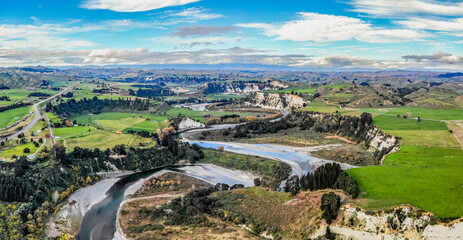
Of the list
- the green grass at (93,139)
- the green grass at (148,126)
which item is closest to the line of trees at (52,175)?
the green grass at (93,139)

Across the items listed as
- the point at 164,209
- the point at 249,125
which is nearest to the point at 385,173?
the point at 164,209

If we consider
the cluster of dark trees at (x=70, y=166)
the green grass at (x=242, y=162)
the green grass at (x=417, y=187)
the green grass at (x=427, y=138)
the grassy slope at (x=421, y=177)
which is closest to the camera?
the green grass at (x=417, y=187)

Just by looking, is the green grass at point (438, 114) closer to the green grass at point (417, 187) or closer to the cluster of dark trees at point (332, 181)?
the green grass at point (417, 187)

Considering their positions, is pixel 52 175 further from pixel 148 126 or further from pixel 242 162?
pixel 148 126

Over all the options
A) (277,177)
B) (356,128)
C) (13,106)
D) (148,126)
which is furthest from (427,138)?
(13,106)

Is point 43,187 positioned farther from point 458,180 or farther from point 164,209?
point 458,180

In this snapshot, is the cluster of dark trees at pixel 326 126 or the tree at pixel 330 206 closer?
Result: the tree at pixel 330 206
